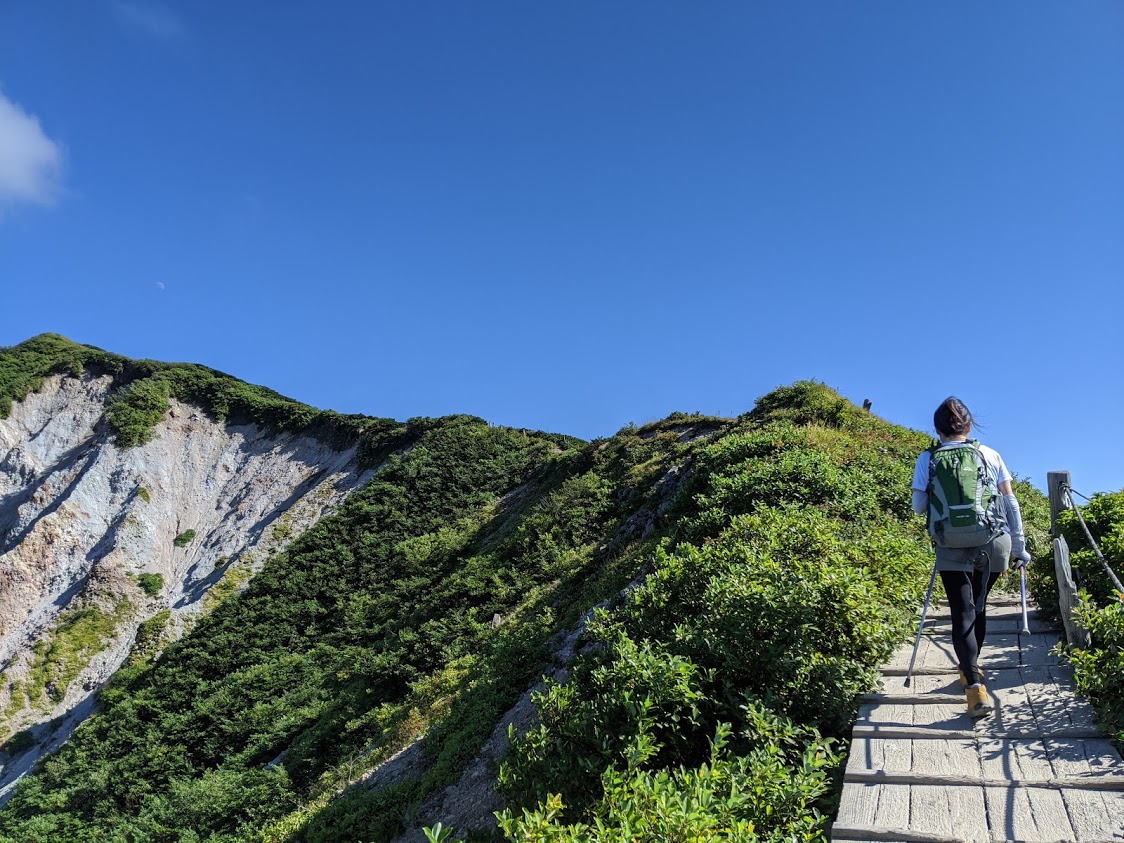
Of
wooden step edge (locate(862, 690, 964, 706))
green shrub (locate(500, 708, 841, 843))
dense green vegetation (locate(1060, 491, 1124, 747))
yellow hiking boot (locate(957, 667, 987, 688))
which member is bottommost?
green shrub (locate(500, 708, 841, 843))

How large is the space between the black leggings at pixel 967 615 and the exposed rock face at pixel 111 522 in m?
31.8

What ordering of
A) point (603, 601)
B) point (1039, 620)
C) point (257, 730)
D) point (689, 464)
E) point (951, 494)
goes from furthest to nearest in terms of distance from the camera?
point (257, 730) < point (689, 464) < point (603, 601) < point (1039, 620) < point (951, 494)

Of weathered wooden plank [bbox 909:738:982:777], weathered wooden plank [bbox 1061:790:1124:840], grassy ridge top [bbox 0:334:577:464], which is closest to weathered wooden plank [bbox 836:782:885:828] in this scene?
weathered wooden plank [bbox 909:738:982:777]

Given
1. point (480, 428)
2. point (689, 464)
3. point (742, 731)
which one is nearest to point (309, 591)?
point (480, 428)

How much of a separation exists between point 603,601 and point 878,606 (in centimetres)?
682

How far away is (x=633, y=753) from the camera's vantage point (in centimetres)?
396

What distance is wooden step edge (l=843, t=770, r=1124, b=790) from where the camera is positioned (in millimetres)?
3512

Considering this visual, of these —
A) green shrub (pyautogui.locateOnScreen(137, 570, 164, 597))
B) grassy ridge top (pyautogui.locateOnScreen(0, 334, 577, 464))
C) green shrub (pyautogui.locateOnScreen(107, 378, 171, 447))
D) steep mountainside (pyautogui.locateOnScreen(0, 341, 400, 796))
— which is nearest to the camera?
steep mountainside (pyautogui.locateOnScreen(0, 341, 400, 796))

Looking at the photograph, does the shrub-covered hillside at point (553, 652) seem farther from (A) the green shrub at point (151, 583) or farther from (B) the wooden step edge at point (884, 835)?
(A) the green shrub at point (151, 583)

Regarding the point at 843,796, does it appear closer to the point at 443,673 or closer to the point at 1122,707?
the point at 1122,707

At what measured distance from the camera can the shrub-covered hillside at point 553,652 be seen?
4.45m

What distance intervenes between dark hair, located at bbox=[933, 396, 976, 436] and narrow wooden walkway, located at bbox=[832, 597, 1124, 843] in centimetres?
190

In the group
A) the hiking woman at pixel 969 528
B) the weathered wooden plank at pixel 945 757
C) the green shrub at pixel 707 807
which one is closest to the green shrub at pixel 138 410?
the green shrub at pixel 707 807

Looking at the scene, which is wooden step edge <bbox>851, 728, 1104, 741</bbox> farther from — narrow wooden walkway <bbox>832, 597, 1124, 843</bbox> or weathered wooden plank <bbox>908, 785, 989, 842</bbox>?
weathered wooden plank <bbox>908, 785, 989, 842</bbox>
